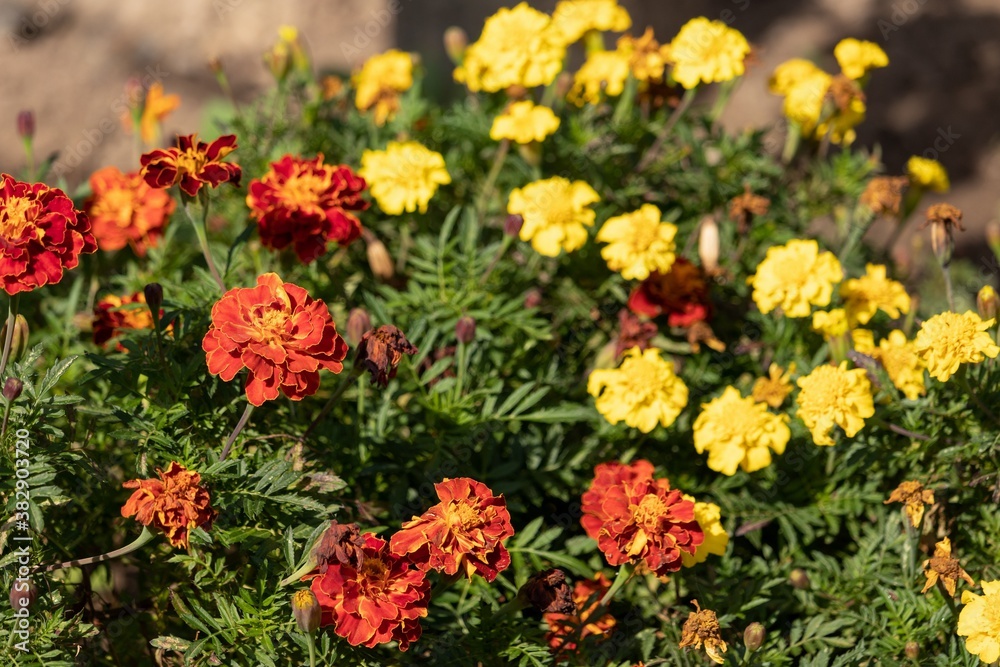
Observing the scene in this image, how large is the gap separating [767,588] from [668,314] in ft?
2.40

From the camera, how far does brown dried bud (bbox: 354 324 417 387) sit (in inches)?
66.3

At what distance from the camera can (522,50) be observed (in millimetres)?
2510

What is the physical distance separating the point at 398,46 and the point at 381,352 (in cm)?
377

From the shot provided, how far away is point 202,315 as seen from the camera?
1898mm

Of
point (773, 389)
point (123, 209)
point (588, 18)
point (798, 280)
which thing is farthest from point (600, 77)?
point (123, 209)

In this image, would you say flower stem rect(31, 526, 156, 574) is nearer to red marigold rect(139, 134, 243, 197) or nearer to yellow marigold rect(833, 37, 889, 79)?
red marigold rect(139, 134, 243, 197)

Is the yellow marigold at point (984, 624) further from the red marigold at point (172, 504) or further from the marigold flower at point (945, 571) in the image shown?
the red marigold at point (172, 504)

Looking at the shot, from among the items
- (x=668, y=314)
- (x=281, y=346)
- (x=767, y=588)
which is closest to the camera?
(x=281, y=346)

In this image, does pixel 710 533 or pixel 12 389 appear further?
pixel 710 533

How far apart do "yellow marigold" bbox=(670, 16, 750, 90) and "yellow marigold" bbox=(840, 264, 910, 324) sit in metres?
0.61

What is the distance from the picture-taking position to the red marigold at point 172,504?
1477 mm

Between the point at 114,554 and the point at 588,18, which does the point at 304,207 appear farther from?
the point at 588,18

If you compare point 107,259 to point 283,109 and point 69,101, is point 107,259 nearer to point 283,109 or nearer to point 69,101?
point 283,109

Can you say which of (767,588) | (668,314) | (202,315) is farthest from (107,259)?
(767,588)
